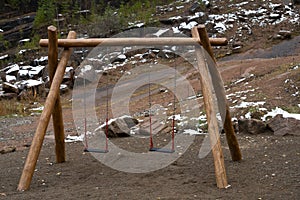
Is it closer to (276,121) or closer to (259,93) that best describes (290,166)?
(276,121)

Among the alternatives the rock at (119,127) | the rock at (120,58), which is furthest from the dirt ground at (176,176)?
the rock at (120,58)

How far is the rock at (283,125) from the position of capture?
25.3 feet

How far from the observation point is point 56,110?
643 centimetres

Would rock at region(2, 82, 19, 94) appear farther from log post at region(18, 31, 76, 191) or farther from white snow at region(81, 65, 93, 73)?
log post at region(18, 31, 76, 191)

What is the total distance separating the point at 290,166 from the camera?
228 inches

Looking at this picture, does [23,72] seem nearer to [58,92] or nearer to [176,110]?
[176,110]

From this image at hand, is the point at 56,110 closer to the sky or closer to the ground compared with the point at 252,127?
closer to the sky

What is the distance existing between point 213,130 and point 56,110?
7.52ft

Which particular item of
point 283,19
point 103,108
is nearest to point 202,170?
point 103,108

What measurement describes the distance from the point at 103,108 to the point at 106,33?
1376 centimetres

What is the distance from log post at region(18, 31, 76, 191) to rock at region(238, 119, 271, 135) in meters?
3.72

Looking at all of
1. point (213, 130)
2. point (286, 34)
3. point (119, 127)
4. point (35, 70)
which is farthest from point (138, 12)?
point (213, 130)

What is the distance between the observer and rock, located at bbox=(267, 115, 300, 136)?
7.71 m

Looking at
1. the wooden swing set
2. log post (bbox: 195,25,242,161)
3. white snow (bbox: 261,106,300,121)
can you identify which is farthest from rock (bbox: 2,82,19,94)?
log post (bbox: 195,25,242,161)
